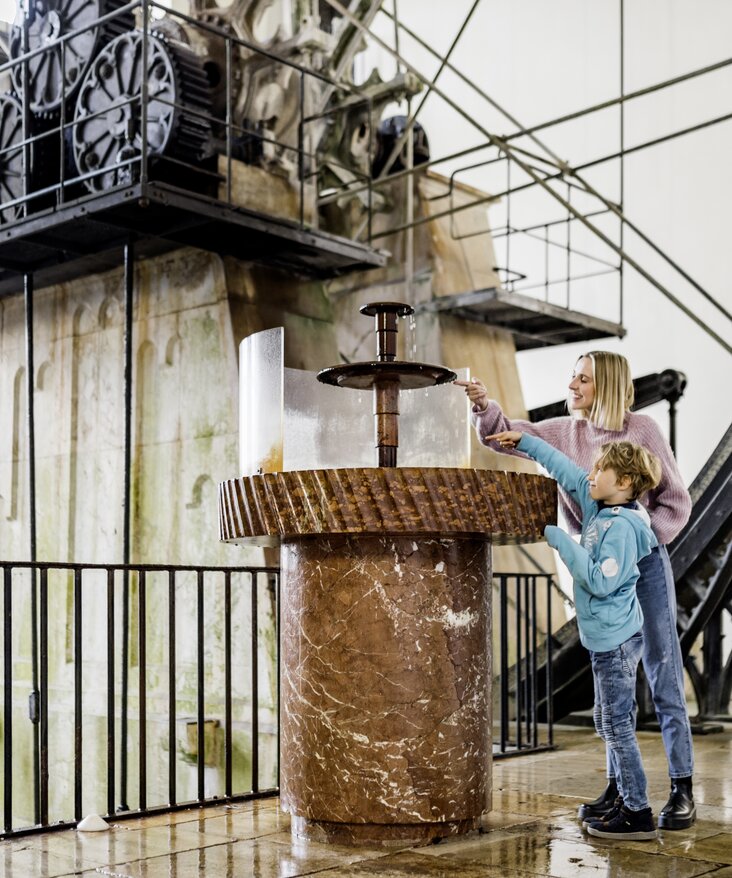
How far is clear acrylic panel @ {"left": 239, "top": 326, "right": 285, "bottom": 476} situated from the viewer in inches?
169

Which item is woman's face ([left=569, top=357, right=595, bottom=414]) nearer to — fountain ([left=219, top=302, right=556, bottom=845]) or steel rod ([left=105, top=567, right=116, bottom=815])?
fountain ([left=219, top=302, right=556, bottom=845])

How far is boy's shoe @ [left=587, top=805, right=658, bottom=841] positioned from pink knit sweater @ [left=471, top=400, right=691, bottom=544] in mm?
961

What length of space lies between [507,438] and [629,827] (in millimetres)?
1424

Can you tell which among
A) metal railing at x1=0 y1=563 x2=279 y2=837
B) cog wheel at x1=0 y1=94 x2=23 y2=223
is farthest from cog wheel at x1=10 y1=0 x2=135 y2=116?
metal railing at x1=0 y1=563 x2=279 y2=837

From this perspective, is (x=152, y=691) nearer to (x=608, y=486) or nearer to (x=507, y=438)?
(x=507, y=438)

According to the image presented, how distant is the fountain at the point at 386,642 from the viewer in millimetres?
3703

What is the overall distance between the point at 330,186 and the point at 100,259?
2227 millimetres

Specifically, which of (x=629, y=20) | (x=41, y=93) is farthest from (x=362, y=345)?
(x=629, y=20)

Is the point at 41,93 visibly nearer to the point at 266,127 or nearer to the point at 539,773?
the point at 266,127

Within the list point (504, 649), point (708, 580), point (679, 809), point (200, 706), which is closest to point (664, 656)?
point (679, 809)

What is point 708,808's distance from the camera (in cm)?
474

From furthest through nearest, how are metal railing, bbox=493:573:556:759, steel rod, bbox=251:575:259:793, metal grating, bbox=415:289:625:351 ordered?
metal grating, bbox=415:289:625:351 < metal railing, bbox=493:573:556:759 < steel rod, bbox=251:575:259:793

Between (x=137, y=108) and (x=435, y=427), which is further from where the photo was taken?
(x=137, y=108)

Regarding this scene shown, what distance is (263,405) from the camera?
436 cm
